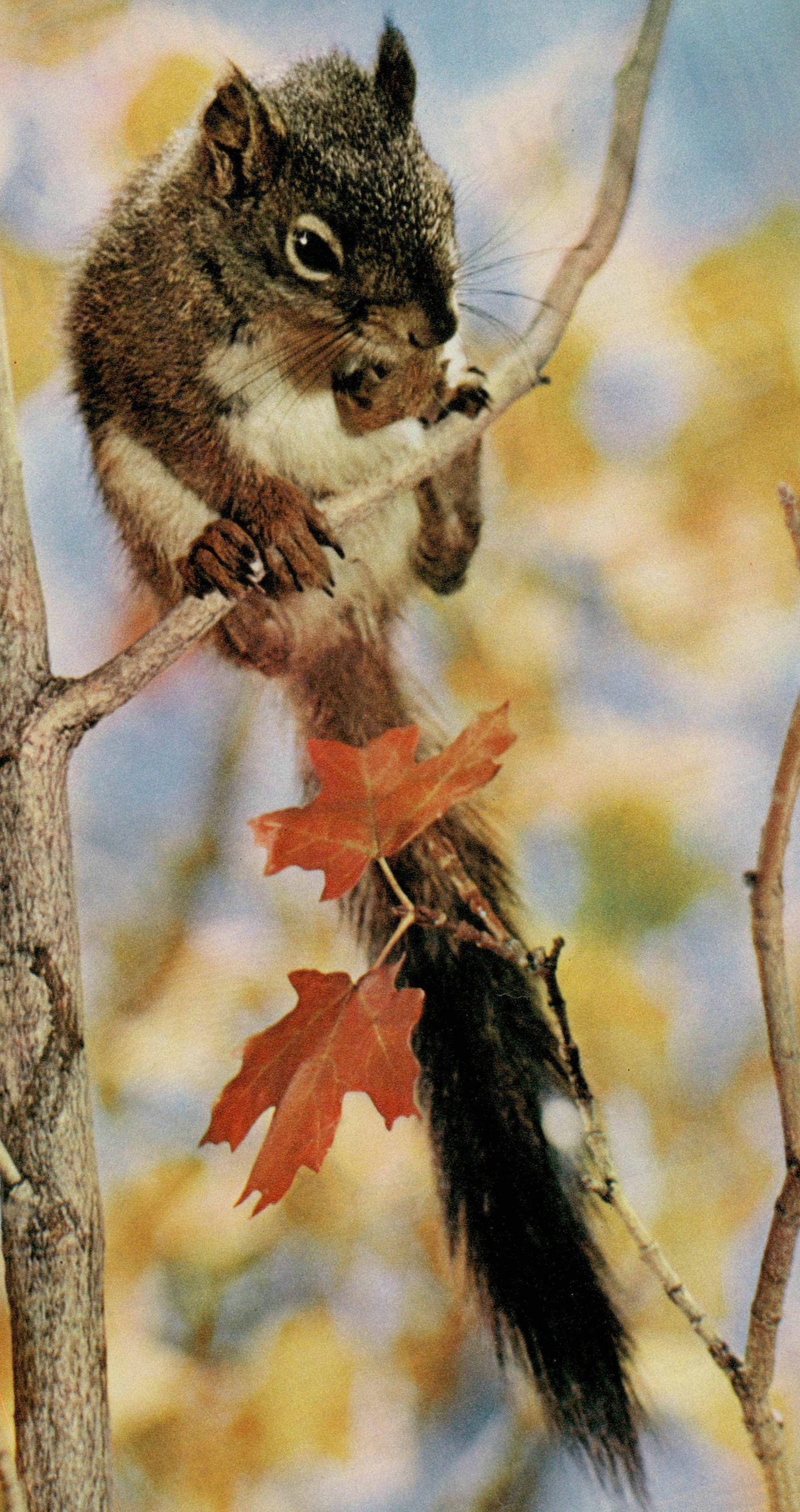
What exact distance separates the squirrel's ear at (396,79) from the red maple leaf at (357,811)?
46 centimetres

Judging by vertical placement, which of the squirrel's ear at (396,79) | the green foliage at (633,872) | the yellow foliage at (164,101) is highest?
the yellow foliage at (164,101)

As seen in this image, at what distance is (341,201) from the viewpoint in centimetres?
84

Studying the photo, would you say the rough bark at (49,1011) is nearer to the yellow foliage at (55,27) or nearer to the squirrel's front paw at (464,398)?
the squirrel's front paw at (464,398)

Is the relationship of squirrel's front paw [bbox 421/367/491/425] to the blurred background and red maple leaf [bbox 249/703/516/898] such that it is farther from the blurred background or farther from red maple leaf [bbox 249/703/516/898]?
red maple leaf [bbox 249/703/516/898]

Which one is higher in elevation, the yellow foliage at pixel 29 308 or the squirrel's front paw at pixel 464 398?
the yellow foliage at pixel 29 308

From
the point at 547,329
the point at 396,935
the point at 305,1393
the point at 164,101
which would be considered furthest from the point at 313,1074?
the point at 164,101

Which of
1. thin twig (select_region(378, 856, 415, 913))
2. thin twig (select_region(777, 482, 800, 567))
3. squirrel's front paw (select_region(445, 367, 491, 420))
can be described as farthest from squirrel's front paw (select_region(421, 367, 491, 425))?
thin twig (select_region(378, 856, 415, 913))

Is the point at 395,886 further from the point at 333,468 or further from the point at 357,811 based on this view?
the point at 333,468

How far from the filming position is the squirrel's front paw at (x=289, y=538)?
883 millimetres

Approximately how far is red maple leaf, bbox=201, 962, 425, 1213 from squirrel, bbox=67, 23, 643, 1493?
0.18ft

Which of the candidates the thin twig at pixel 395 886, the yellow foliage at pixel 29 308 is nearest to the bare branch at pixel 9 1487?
the thin twig at pixel 395 886

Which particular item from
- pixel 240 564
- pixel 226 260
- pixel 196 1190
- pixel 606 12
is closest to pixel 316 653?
pixel 240 564

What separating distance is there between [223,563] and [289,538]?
0.05 m

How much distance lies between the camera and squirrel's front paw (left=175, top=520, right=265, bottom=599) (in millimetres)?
871
